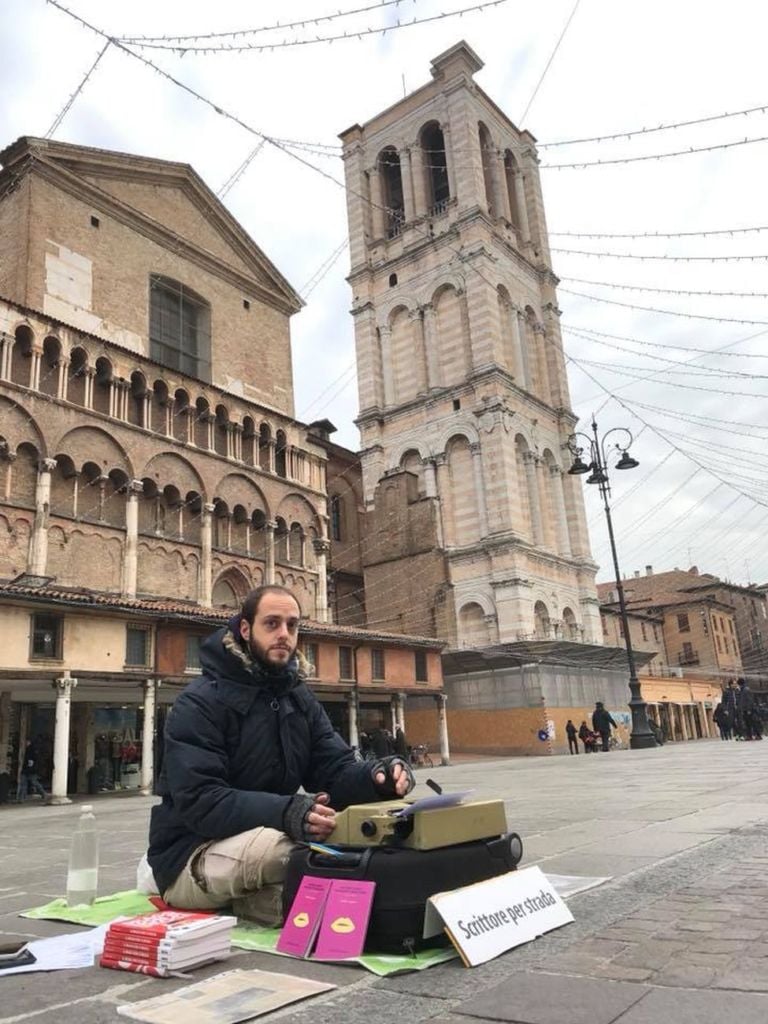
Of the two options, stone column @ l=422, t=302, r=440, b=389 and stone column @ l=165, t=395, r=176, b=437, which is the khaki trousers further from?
stone column @ l=422, t=302, r=440, b=389

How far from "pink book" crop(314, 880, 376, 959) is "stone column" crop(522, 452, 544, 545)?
36.2m

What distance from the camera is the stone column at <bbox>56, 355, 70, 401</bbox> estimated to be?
73.8ft

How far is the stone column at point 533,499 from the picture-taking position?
3881 cm

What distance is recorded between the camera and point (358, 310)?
43.5 metres

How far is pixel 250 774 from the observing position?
382 cm

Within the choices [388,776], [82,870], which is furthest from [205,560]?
[388,776]

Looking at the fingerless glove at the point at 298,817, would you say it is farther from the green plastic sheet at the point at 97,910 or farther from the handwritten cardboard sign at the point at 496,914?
the green plastic sheet at the point at 97,910

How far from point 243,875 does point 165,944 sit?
0.58 m

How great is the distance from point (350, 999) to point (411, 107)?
158ft

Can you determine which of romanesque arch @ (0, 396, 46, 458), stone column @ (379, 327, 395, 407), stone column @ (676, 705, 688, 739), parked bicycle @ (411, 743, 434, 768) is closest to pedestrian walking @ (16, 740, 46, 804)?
romanesque arch @ (0, 396, 46, 458)

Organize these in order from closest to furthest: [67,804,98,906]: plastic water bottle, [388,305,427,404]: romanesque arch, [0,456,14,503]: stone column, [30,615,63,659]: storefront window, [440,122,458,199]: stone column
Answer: [67,804,98,906]: plastic water bottle < [30,615,63,659]: storefront window < [0,456,14,503]: stone column < [440,122,458,199]: stone column < [388,305,427,404]: romanesque arch

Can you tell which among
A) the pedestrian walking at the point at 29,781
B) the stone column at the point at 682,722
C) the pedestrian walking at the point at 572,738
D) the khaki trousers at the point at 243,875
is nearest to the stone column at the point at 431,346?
the pedestrian walking at the point at 572,738

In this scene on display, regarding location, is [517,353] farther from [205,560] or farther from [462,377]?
[205,560]

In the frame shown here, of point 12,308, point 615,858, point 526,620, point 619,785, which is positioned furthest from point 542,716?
point 615,858
